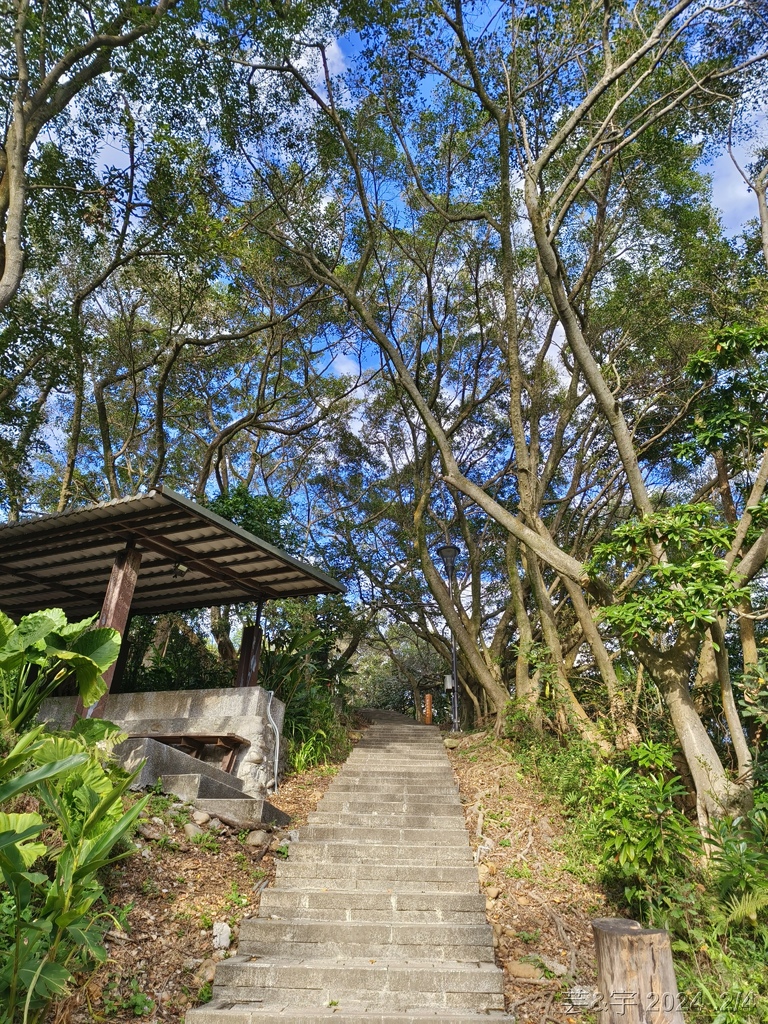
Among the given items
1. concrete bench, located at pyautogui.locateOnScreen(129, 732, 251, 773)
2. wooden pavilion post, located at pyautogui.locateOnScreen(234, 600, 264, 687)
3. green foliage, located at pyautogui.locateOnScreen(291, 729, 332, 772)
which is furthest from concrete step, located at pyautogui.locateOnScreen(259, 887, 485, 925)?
wooden pavilion post, located at pyautogui.locateOnScreen(234, 600, 264, 687)

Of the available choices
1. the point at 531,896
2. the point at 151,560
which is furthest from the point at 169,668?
the point at 531,896

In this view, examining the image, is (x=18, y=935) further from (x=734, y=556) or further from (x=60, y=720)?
(x=734, y=556)

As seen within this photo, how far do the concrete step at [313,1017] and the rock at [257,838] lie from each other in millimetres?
1832

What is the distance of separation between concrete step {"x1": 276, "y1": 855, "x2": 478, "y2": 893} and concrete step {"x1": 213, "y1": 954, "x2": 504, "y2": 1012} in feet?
3.27

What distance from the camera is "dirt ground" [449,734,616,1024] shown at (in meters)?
3.95

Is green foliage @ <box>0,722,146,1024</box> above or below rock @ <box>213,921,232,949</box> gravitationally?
above

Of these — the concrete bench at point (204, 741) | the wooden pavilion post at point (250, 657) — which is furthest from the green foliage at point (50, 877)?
the wooden pavilion post at point (250, 657)

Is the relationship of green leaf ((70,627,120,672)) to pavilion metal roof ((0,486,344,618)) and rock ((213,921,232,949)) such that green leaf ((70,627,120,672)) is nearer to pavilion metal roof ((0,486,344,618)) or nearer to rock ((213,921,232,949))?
pavilion metal roof ((0,486,344,618))

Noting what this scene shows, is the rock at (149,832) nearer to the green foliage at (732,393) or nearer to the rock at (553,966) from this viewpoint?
the rock at (553,966)

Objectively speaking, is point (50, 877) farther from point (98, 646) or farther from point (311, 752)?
point (311, 752)

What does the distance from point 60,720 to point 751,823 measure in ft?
22.6

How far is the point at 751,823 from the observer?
446cm

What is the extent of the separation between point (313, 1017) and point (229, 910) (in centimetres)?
127

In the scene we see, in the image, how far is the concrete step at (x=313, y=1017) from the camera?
351cm
